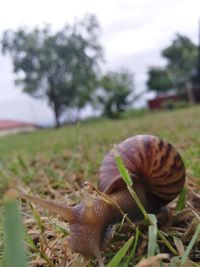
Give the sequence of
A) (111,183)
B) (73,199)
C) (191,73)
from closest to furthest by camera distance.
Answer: (111,183) → (73,199) → (191,73)

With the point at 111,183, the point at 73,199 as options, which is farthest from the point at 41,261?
the point at 73,199

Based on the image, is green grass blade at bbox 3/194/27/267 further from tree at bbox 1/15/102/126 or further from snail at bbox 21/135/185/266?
tree at bbox 1/15/102/126

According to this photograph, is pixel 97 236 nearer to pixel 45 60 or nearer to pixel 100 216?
pixel 100 216

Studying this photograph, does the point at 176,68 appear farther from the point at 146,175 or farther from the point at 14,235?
the point at 14,235

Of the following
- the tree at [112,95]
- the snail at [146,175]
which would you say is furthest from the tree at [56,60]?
the snail at [146,175]

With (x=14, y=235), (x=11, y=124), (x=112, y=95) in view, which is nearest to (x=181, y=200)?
(x=14, y=235)

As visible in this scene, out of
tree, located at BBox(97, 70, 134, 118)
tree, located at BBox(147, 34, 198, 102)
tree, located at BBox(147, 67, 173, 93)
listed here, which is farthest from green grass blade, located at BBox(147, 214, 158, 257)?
tree, located at BBox(147, 67, 173, 93)

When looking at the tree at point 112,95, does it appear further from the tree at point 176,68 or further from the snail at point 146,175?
the snail at point 146,175
